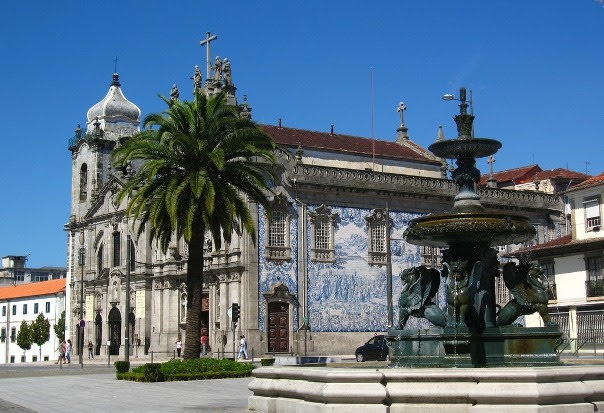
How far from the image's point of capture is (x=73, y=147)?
2756 inches

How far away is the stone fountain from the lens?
39.3 ft

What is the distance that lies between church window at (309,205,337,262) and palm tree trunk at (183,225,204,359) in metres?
17.5

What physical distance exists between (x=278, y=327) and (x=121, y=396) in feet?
82.6

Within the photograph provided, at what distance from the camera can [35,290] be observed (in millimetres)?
97125

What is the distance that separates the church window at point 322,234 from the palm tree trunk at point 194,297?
1754 cm

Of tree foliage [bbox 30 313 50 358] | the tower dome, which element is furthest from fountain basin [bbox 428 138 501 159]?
tree foliage [bbox 30 313 50 358]

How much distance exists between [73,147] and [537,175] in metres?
35.4

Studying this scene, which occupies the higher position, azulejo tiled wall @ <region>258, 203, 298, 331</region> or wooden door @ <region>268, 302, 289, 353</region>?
azulejo tiled wall @ <region>258, 203, 298, 331</region>

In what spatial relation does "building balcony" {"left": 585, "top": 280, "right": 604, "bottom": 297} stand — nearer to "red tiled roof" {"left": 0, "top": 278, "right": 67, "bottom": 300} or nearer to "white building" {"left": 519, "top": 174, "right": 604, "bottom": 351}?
"white building" {"left": 519, "top": 174, "right": 604, "bottom": 351}

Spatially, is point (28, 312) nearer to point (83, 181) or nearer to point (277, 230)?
point (83, 181)

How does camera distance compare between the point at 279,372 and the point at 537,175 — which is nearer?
the point at 279,372

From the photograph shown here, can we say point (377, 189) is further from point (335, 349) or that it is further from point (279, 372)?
point (279, 372)

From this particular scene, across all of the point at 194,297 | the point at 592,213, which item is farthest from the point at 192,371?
the point at 592,213

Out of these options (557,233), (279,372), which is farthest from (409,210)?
(279,372)
